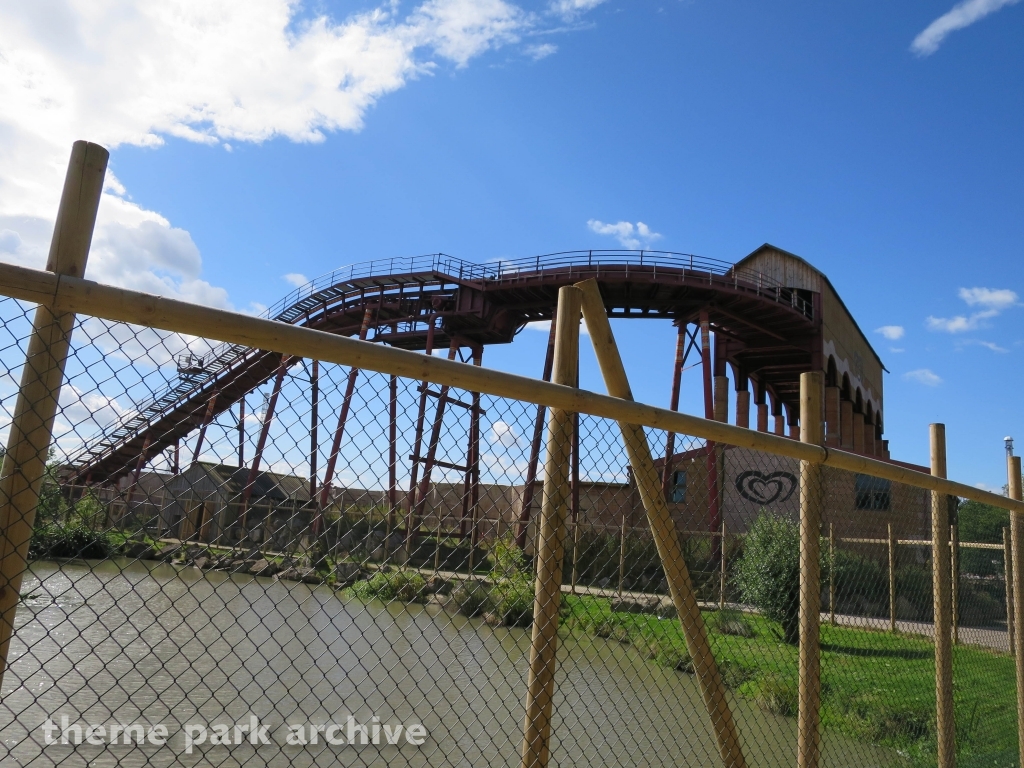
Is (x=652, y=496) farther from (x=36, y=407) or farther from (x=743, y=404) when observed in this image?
(x=743, y=404)

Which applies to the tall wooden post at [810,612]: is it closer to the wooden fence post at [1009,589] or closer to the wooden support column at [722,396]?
the wooden fence post at [1009,589]

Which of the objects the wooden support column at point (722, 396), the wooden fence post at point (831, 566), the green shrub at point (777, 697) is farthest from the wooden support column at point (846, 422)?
the green shrub at point (777, 697)

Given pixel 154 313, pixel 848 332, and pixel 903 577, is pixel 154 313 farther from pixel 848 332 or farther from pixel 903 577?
pixel 848 332

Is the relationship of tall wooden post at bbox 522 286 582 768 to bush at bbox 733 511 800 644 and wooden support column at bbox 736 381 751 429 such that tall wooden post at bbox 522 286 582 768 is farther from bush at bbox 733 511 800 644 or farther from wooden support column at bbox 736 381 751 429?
wooden support column at bbox 736 381 751 429

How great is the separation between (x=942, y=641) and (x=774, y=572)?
322 inches

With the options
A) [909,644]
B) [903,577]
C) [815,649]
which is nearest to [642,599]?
[903,577]

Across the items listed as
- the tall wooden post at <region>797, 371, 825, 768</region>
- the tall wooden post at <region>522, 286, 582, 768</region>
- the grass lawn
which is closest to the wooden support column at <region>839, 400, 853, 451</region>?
the grass lawn

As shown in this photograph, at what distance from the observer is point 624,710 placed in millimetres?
8188

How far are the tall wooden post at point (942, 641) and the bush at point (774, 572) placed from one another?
7.49 meters

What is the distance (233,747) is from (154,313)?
494 centimetres

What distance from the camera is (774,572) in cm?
1199

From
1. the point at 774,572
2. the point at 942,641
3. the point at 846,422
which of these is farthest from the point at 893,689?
the point at 846,422

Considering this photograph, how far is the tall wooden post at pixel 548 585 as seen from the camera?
7.97ft

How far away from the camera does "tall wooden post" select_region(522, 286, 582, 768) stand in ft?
7.97
